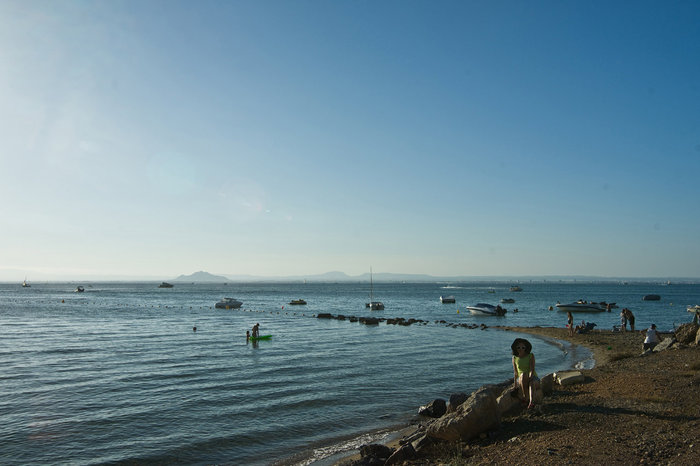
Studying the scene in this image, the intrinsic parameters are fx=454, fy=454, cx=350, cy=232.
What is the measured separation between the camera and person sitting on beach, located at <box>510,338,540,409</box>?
13.1 m

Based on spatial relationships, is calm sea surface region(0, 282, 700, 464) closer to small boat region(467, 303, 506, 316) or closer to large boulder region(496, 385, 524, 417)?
large boulder region(496, 385, 524, 417)

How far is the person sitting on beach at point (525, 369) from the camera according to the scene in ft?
42.9

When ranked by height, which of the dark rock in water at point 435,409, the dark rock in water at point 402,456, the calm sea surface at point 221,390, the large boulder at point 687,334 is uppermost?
the large boulder at point 687,334

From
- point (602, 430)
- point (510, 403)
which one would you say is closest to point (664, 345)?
point (510, 403)

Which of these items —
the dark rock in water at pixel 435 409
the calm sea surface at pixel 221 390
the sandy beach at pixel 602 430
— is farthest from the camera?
the dark rock in water at pixel 435 409

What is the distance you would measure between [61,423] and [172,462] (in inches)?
250

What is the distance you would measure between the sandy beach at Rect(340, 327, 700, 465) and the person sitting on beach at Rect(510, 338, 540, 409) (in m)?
0.55

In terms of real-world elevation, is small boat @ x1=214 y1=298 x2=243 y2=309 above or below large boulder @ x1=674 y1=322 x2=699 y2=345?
below

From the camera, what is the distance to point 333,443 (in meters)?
15.1

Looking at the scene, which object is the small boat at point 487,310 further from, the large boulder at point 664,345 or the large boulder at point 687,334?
the large boulder at point 664,345

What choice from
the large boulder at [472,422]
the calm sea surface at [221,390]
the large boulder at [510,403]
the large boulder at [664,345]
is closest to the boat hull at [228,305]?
the calm sea surface at [221,390]

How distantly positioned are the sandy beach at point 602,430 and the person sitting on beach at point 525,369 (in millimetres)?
552

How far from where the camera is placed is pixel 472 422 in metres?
11.6

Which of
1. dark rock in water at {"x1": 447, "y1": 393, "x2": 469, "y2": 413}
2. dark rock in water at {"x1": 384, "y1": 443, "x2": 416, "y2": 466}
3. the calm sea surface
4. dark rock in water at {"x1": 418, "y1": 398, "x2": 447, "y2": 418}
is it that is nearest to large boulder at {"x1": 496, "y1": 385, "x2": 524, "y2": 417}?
dark rock in water at {"x1": 384, "y1": 443, "x2": 416, "y2": 466}
